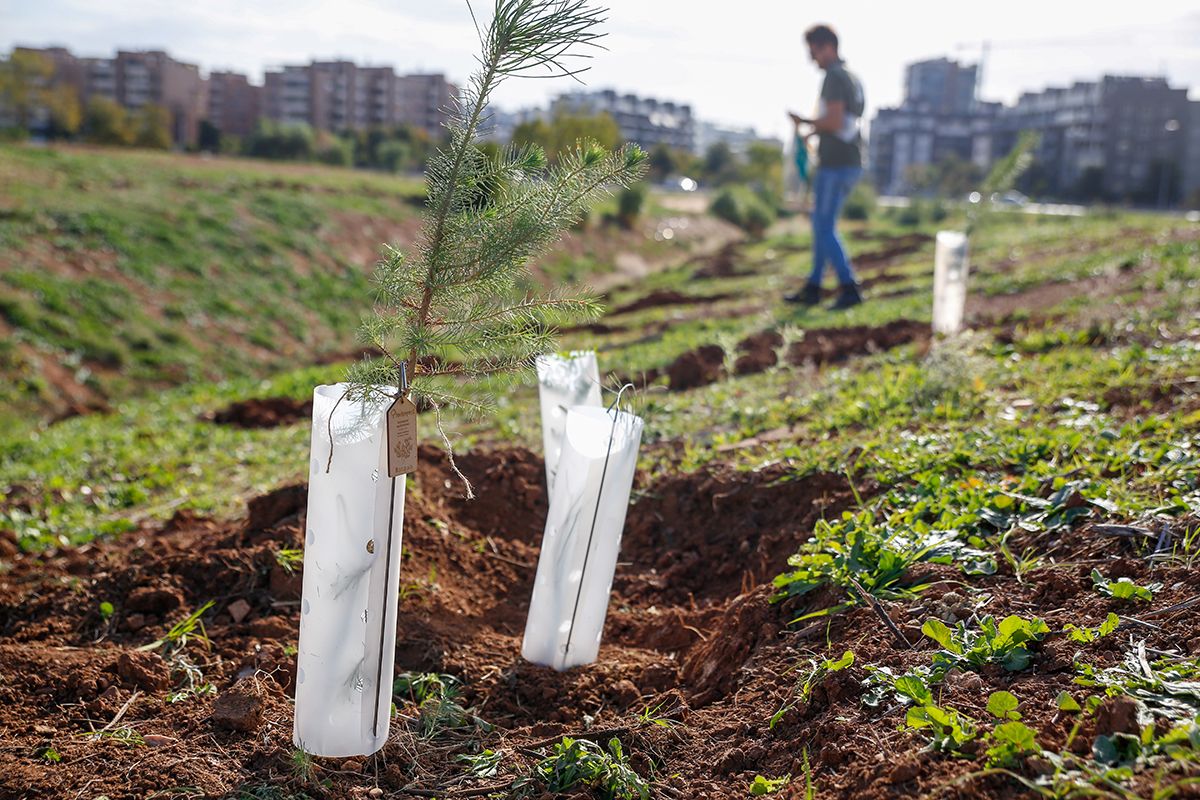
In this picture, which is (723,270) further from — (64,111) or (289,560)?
(64,111)

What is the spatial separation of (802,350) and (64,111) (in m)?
44.9

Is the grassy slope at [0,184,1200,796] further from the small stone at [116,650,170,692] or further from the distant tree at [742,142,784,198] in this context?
the distant tree at [742,142,784,198]

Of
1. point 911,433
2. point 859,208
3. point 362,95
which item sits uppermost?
point 362,95

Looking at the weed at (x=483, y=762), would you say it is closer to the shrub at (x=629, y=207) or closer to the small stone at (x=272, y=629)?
the small stone at (x=272, y=629)

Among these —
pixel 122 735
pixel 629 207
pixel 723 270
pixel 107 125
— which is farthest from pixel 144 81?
pixel 122 735

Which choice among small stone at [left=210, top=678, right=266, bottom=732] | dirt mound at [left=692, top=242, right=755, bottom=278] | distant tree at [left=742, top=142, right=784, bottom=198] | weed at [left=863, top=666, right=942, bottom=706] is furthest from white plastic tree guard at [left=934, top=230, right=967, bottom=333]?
distant tree at [left=742, top=142, right=784, bottom=198]

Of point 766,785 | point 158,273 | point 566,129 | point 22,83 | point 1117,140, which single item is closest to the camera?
point 766,785

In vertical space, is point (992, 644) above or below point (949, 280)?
below

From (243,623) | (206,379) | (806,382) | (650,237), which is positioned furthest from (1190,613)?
(650,237)

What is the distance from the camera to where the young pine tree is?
93.2 inches

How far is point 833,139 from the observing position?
887 centimetres

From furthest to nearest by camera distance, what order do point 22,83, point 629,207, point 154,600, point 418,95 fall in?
point 418,95 < point 22,83 < point 629,207 < point 154,600

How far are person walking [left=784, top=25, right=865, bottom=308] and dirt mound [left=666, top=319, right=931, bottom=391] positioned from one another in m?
1.29

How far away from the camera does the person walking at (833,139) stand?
8.67 meters
